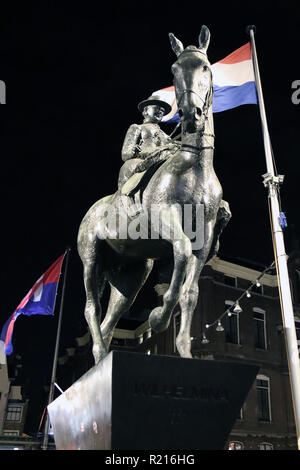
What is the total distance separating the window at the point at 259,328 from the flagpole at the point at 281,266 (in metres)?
17.4

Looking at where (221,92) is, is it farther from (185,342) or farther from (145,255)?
(185,342)

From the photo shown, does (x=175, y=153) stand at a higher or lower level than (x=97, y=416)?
higher

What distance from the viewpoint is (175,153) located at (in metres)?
3.87

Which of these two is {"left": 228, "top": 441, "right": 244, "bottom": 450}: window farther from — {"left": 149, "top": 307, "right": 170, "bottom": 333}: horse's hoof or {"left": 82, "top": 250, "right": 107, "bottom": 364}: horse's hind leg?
{"left": 149, "top": 307, "right": 170, "bottom": 333}: horse's hoof

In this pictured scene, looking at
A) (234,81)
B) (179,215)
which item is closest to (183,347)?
(179,215)

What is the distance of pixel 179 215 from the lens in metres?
3.62

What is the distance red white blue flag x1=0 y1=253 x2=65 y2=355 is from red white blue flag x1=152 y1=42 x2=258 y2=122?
8632 mm

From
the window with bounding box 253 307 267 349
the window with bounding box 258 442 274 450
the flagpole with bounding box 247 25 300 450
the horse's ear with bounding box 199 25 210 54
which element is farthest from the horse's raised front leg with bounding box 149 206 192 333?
the window with bounding box 253 307 267 349

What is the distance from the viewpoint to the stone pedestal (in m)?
2.79

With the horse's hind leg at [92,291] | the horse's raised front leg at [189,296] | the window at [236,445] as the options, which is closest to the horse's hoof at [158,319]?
the horse's raised front leg at [189,296]

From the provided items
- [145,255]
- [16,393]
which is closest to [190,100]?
[145,255]

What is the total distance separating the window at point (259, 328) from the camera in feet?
87.2

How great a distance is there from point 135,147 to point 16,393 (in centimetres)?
4537
